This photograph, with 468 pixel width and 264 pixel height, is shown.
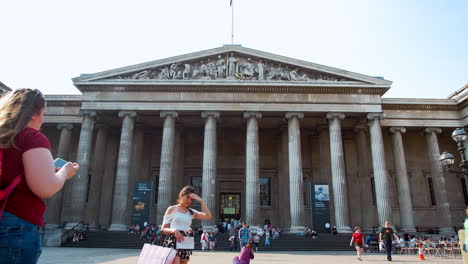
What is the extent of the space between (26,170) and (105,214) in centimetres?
3059

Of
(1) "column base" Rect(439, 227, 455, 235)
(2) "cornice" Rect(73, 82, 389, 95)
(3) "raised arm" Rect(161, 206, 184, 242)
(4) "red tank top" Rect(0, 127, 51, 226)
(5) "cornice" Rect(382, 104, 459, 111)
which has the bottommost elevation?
(1) "column base" Rect(439, 227, 455, 235)

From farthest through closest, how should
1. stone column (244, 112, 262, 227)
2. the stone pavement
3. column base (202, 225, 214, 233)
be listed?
stone column (244, 112, 262, 227) → column base (202, 225, 214, 233) → the stone pavement

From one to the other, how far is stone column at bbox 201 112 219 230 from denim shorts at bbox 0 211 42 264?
22.8m

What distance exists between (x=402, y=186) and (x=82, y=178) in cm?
2572

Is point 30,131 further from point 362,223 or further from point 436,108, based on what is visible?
point 436,108

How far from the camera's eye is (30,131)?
2.50m

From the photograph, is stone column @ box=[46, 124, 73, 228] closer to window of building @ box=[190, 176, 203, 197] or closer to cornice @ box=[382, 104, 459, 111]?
window of building @ box=[190, 176, 203, 197]

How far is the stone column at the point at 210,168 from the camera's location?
1004 inches

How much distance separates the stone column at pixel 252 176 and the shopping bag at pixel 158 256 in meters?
21.5

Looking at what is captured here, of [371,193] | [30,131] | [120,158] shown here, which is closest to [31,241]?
[30,131]

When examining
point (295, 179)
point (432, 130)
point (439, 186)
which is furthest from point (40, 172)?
point (432, 130)

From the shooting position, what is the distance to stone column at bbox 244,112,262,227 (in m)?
25.5

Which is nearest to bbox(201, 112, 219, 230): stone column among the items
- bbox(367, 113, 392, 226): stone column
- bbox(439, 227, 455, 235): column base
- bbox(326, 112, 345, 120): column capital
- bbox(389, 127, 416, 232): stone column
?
bbox(326, 112, 345, 120): column capital

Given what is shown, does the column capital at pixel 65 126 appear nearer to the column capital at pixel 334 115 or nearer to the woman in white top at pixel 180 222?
the column capital at pixel 334 115
